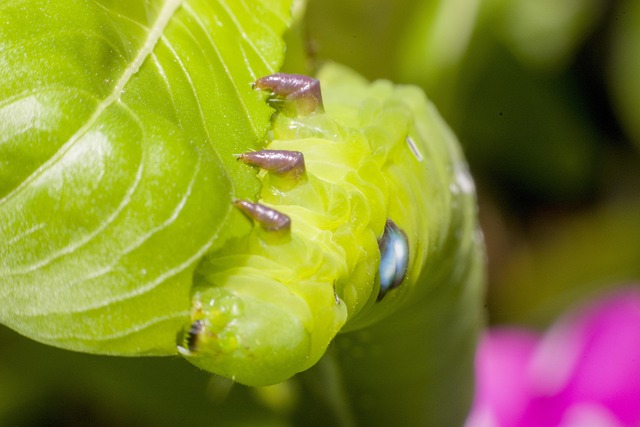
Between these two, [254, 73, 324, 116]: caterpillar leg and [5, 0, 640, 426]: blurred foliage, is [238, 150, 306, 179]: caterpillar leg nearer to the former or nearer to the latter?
[254, 73, 324, 116]: caterpillar leg

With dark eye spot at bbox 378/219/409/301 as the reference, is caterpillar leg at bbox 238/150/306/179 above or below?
above

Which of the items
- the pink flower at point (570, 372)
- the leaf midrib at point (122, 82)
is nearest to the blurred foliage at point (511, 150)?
the pink flower at point (570, 372)

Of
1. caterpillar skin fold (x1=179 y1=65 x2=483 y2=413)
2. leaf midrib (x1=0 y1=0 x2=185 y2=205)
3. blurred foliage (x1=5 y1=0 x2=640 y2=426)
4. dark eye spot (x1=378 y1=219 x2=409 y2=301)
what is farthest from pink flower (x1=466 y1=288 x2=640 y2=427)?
leaf midrib (x1=0 y1=0 x2=185 y2=205)

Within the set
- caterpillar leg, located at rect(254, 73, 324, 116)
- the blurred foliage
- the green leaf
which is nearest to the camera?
the green leaf

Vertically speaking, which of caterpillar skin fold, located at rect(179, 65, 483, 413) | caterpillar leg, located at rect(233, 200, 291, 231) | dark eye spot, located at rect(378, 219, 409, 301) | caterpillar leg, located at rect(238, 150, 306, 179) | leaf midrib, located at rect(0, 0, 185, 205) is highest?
leaf midrib, located at rect(0, 0, 185, 205)

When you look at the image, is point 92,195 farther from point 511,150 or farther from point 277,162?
point 511,150

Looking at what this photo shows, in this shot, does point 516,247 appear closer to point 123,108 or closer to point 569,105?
point 569,105
